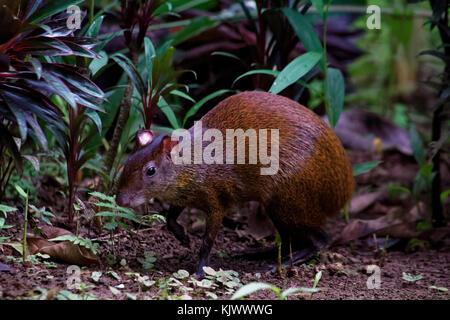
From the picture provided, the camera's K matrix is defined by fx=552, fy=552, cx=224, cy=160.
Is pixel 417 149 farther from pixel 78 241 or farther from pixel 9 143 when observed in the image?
pixel 9 143

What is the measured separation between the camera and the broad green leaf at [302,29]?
4332 millimetres

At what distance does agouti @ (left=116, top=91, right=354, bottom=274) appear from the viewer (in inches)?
145

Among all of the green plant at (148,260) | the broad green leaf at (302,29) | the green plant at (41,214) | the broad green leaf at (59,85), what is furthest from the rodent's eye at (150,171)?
the broad green leaf at (302,29)

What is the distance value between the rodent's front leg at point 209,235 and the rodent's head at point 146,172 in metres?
0.36

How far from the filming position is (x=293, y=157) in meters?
3.77

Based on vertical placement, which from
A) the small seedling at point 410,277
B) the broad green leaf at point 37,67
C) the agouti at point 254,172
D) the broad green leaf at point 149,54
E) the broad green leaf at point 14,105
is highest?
the broad green leaf at point 149,54

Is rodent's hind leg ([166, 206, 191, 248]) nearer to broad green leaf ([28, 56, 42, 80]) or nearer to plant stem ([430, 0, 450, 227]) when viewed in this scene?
broad green leaf ([28, 56, 42, 80])

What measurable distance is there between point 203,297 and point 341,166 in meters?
1.49

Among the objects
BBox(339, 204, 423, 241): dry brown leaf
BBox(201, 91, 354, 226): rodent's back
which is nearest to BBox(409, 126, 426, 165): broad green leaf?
BBox(339, 204, 423, 241): dry brown leaf

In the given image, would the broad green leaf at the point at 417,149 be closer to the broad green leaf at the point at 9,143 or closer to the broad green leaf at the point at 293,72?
the broad green leaf at the point at 293,72

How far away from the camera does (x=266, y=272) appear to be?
3.77 m

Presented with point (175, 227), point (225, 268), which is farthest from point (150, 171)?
point (225, 268)

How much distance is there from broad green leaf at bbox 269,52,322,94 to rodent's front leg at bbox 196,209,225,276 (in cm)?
98
